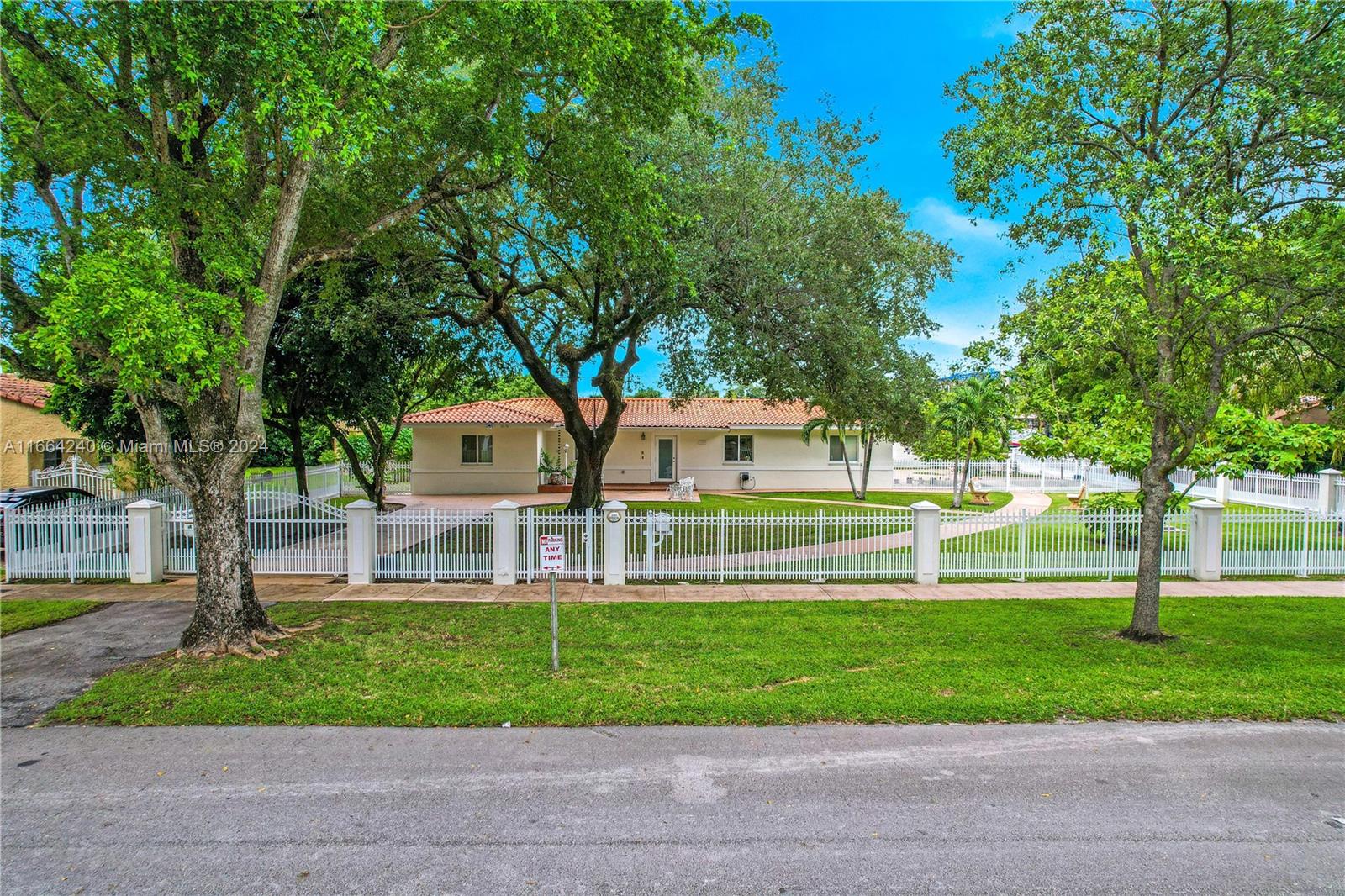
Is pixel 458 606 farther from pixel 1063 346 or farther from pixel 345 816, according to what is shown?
pixel 1063 346

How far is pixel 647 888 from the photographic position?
3.38m

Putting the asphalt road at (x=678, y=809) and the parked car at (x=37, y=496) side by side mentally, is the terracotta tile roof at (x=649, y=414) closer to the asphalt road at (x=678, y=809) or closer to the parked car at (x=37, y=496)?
the parked car at (x=37, y=496)

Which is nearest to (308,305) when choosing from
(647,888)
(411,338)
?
(411,338)

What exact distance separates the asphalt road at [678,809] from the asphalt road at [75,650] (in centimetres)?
103

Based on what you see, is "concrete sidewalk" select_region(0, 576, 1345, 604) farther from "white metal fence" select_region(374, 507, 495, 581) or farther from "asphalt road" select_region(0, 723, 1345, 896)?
"asphalt road" select_region(0, 723, 1345, 896)

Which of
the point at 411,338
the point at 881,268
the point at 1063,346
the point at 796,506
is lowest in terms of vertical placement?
the point at 796,506

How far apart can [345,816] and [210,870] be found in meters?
0.69

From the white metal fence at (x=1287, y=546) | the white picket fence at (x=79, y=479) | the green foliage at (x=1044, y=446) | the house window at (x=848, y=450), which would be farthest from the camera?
the house window at (x=848, y=450)

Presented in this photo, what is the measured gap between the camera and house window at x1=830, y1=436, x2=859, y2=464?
28797mm

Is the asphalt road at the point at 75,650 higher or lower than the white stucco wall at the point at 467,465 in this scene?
lower

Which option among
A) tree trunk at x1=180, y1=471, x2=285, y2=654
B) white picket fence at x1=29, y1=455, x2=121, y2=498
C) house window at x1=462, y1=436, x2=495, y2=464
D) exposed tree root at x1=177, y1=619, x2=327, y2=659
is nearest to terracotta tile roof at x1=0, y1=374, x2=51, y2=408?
white picket fence at x1=29, y1=455, x2=121, y2=498

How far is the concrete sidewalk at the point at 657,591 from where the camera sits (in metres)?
9.77

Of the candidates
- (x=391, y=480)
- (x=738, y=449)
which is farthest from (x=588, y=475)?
(x=391, y=480)

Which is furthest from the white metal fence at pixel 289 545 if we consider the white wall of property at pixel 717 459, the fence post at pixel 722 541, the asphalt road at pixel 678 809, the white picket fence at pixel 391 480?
the white wall of property at pixel 717 459
